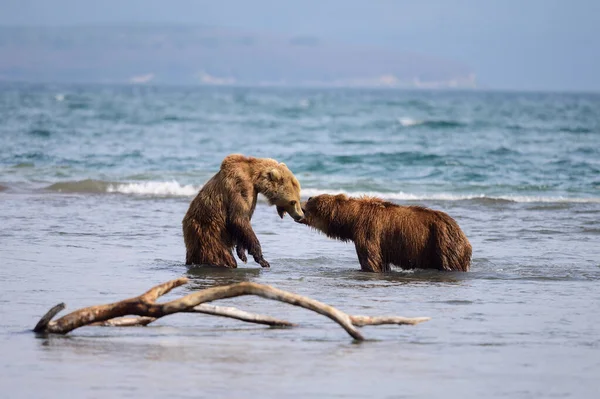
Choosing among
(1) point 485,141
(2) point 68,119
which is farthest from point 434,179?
(2) point 68,119

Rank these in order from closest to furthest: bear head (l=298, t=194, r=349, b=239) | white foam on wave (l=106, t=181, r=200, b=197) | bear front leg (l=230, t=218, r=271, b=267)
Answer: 1. bear front leg (l=230, t=218, r=271, b=267)
2. bear head (l=298, t=194, r=349, b=239)
3. white foam on wave (l=106, t=181, r=200, b=197)

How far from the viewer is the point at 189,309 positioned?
22.1 feet

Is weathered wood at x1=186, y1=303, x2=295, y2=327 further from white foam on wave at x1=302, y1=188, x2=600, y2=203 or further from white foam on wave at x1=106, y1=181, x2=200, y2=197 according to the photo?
white foam on wave at x1=106, y1=181, x2=200, y2=197

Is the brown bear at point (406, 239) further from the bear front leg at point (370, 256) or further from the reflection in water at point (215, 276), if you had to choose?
the reflection in water at point (215, 276)

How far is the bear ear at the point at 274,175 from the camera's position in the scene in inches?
408

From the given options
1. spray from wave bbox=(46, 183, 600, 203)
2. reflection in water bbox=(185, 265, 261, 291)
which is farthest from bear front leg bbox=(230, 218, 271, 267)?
spray from wave bbox=(46, 183, 600, 203)

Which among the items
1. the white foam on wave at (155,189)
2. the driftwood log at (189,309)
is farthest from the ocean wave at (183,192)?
the driftwood log at (189,309)

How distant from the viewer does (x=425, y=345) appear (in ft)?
23.4

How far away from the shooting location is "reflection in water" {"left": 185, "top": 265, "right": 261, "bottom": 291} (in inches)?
380

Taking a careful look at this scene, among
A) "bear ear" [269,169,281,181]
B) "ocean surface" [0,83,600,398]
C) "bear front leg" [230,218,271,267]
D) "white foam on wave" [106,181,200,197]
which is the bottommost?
"ocean surface" [0,83,600,398]

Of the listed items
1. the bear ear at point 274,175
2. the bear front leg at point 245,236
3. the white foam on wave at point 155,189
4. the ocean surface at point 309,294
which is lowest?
the ocean surface at point 309,294

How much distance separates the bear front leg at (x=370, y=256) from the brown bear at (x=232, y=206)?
0.78m

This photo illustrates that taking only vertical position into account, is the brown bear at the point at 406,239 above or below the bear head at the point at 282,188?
below

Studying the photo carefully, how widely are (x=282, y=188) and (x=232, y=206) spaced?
1.74 feet
